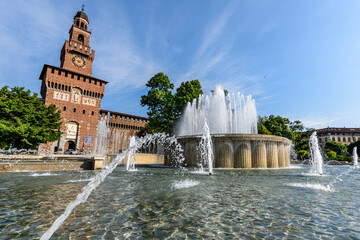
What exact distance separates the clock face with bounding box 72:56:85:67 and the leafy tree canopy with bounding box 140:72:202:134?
77.7 ft

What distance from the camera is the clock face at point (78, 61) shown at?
38938 millimetres

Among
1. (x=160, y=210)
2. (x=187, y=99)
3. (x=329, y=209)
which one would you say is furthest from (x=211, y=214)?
(x=187, y=99)

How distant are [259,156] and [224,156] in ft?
7.60

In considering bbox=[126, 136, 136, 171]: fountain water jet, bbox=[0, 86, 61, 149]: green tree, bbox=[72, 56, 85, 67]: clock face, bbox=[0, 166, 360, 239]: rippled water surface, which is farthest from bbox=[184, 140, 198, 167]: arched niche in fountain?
bbox=[72, 56, 85, 67]: clock face

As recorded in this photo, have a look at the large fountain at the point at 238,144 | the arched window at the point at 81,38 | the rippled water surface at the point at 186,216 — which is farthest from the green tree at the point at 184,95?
the arched window at the point at 81,38

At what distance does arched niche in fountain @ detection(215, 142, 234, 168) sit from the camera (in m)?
12.3

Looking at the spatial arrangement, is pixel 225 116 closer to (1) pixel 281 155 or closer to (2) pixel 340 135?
(1) pixel 281 155

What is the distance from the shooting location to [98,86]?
39531 millimetres

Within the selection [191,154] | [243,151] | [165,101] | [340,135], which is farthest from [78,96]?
[340,135]

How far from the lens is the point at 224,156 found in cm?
1242

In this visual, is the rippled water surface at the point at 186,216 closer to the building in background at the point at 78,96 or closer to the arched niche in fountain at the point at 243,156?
the arched niche in fountain at the point at 243,156

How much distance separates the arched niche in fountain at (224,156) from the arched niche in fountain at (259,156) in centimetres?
148

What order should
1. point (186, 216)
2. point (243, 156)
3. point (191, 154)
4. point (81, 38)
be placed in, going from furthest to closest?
point (81, 38) → point (191, 154) → point (243, 156) → point (186, 216)

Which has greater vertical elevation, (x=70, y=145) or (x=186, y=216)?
(x=70, y=145)
